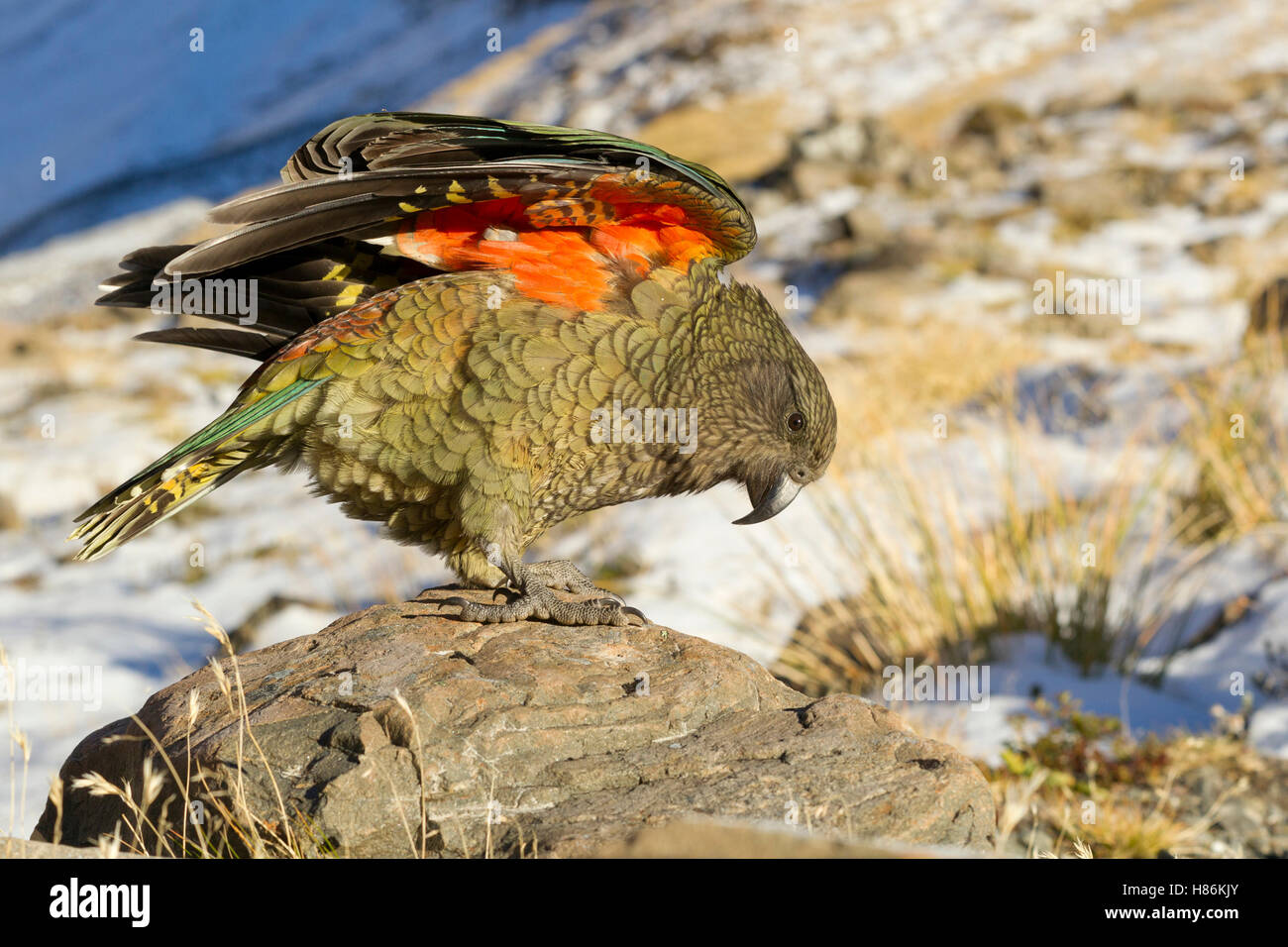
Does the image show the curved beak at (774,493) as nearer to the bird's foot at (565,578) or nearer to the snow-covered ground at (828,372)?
the bird's foot at (565,578)

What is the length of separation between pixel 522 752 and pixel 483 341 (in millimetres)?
1310

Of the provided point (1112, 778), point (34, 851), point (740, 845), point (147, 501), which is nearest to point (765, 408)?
point (147, 501)

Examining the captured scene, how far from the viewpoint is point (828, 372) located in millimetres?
10531

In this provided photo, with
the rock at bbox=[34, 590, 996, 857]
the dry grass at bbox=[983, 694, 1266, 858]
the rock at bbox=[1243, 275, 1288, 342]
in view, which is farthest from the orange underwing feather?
the rock at bbox=[1243, 275, 1288, 342]

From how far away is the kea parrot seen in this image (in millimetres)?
3312

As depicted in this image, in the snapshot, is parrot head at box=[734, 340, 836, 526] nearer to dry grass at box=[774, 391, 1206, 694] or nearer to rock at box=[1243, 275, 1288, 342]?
dry grass at box=[774, 391, 1206, 694]

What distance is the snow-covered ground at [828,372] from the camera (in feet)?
21.6

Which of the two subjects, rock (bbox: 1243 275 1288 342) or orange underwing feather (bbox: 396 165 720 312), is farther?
rock (bbox: 1243 275 1288 342)

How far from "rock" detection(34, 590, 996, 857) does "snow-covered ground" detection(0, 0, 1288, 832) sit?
0.60 metres

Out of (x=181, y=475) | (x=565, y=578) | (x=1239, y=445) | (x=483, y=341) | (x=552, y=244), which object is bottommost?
(x=565, y=578)

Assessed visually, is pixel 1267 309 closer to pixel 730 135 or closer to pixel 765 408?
pixel 765 408

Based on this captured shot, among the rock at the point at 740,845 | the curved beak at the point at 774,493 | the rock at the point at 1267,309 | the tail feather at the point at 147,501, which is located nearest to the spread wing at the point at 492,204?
the tail feather at the point at 147,501

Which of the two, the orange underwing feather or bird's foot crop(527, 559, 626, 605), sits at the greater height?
the orange underwing feather
